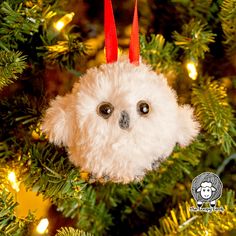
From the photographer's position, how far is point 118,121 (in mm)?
494

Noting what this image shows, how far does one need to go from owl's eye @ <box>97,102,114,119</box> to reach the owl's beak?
1cm

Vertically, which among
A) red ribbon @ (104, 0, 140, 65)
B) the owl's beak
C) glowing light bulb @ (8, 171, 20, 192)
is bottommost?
glowing light bulb @ (8, 171, 20, 192)

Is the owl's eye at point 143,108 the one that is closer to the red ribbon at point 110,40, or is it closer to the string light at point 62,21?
the red ribbon at point 110,40

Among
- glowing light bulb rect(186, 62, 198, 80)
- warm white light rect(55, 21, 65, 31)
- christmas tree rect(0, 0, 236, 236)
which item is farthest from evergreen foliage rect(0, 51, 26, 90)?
glowing light bulb rect(186, 62, 198, 80)

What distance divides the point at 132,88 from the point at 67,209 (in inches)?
10.2

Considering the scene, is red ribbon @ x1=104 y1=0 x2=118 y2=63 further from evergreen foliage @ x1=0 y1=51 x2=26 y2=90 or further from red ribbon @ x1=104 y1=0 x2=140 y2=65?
evergreen foliage @ x1=0 y1=51 x2=26 y2=90

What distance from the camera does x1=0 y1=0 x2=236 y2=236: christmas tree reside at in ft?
1.92

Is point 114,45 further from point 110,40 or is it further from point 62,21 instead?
point 62,21

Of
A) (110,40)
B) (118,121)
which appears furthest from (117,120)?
(110,40)

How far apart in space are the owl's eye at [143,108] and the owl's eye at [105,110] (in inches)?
1.2

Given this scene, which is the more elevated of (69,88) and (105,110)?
(69,88)

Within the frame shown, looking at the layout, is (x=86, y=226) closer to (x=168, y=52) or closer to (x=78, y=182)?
(x=78, y=182)

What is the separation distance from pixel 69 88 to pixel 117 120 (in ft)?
0.73

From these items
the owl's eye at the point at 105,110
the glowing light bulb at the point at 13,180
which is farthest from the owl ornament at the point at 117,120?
the glowing light bulb at the point at 13,180
